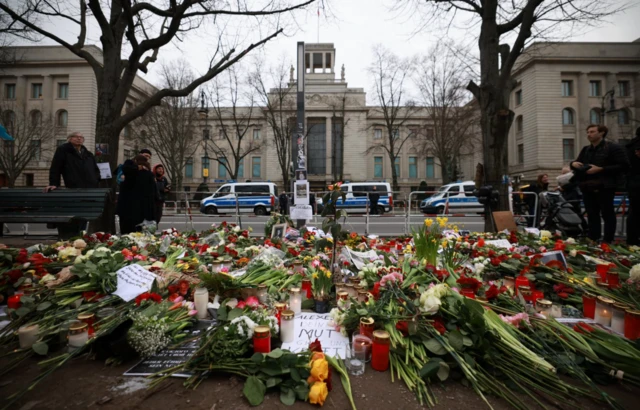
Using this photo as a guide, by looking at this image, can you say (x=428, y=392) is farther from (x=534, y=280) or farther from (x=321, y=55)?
(x=321, y=55)

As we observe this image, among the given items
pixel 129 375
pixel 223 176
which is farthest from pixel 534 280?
pixel 223 176

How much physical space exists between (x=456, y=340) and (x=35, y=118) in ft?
127

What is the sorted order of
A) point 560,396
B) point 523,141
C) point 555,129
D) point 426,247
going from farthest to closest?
point 523,141
point 555,129
point 426,247
point 560,396

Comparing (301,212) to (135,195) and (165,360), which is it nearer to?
(135,195)

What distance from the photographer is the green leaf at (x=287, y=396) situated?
1.44 m

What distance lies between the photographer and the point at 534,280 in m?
2.83

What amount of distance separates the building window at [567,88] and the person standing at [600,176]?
39.1 metres

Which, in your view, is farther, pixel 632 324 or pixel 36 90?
pixel 36 90

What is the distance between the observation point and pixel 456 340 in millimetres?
1708

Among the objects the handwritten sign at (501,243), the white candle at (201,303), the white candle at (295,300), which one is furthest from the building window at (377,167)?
the white candle at (201,303)

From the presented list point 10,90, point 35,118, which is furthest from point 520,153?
point 10,90

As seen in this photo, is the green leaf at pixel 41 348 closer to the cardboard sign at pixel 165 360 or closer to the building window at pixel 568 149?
the cardboard sign at pixel 165 360

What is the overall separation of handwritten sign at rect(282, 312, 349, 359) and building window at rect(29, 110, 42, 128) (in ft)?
109

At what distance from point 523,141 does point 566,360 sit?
4229 cm
